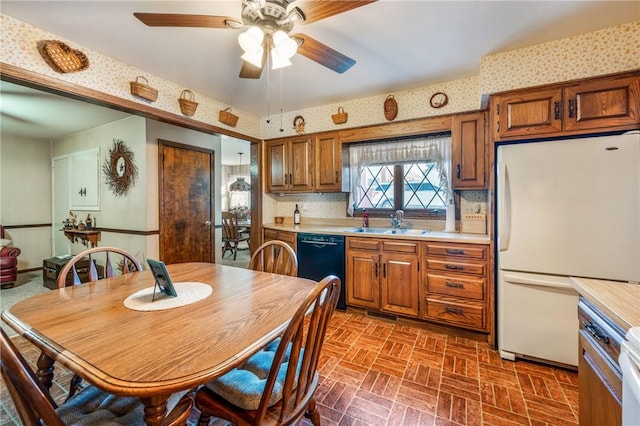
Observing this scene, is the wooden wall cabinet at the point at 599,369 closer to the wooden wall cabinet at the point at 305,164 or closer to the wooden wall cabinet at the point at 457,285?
the wooden wall cabinet at the point at 457,285

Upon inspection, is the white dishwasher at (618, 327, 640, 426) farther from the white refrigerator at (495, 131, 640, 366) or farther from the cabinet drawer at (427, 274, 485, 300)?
the cabinet drawer at (427, 274, 485, 300)

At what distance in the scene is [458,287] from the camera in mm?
2441

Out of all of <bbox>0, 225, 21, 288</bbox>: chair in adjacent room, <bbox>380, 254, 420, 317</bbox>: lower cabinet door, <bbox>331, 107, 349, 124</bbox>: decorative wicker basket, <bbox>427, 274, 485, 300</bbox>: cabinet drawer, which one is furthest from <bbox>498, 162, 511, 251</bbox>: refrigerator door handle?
<bbox>0, 225, 21, 288</bbox>: chair in adjacent room

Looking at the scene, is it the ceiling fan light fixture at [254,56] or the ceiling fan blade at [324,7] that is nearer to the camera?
the ceiling fan blade at [324,7]

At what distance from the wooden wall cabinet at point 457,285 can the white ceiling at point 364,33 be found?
1615mm

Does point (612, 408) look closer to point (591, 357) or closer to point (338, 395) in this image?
point (591, 357)

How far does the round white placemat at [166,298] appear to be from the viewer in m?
1.22

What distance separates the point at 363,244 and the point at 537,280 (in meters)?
1.44

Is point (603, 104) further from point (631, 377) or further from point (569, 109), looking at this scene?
point (631, 377)

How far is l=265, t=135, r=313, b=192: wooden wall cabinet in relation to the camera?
3.53 metres

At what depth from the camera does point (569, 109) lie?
1982 millimetres

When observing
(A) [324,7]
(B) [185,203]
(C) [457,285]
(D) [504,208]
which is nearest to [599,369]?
(D) [504,208]

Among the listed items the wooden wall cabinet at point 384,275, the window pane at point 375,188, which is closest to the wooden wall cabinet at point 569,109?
the wooden wall cabinet at point 384,275

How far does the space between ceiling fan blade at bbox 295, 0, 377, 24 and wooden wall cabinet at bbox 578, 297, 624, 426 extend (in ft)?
5.31
